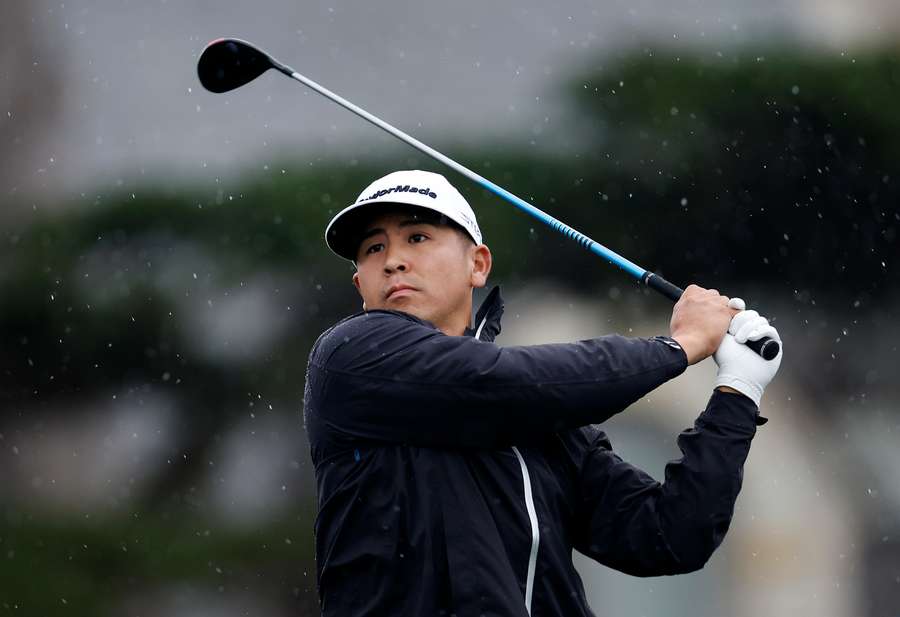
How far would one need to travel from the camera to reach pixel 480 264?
2.68 metres

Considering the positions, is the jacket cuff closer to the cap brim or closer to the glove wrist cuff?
the glove wrist cuff

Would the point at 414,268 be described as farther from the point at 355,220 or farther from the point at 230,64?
the point at 230,64

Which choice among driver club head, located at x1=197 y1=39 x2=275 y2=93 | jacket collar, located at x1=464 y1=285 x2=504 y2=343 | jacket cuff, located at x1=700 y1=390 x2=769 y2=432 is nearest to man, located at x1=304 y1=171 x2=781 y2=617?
jacket cuff, located at x1=700 y1=390 x2=769 y2=432

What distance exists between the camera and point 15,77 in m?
9.03

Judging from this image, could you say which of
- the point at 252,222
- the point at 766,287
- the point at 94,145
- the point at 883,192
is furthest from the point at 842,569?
the point at 94,145

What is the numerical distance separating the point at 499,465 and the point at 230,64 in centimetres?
134

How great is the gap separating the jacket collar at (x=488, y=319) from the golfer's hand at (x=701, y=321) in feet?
1.01

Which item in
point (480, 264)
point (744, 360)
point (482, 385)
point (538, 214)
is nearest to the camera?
point (482, 385)

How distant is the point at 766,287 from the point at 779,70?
1.41 meters

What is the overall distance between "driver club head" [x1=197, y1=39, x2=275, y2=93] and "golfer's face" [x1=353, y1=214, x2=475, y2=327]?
0.77 m

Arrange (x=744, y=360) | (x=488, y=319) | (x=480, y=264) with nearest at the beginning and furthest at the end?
(x=744, y=360), (x=488, y=319), (x=480, y=264)

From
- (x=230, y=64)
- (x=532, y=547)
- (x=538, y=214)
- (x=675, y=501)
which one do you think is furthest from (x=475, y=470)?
(x=230, y=64)

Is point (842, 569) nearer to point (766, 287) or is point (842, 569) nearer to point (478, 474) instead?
point (766, 287)

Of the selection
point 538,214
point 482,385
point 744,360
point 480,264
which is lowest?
point 482,385
